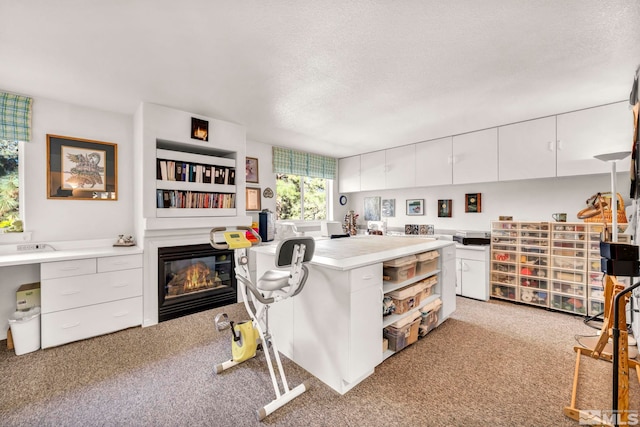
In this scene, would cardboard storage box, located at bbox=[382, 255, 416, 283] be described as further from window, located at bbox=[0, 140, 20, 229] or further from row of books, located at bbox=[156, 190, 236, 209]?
window, located at bbox=[0, 140, 20, 229]

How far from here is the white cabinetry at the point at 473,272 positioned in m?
3.51

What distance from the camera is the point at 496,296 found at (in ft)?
11.7

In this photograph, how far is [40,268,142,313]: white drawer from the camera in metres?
2.32

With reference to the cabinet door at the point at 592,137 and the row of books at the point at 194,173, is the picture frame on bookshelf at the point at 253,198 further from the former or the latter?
the cabinet door at the point at 592,137

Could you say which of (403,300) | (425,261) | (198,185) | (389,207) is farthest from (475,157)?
(198,185)

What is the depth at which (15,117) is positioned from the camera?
2.48 m

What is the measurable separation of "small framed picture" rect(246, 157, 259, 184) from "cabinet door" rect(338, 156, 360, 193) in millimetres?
1857

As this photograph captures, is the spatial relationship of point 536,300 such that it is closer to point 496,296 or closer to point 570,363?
point 496,296

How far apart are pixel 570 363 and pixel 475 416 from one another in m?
1.16

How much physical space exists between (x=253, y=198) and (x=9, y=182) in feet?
8.33

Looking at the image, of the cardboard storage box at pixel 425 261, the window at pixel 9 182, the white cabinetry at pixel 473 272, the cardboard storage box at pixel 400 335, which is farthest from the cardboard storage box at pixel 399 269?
the window at pixel 9 182

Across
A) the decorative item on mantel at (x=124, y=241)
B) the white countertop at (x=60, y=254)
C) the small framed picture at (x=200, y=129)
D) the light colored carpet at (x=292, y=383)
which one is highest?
the small framed picture at (x=200, y=129)

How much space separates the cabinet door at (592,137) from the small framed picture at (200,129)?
400 centimetres

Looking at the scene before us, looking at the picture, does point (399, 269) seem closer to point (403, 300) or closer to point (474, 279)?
point (403, 300)
